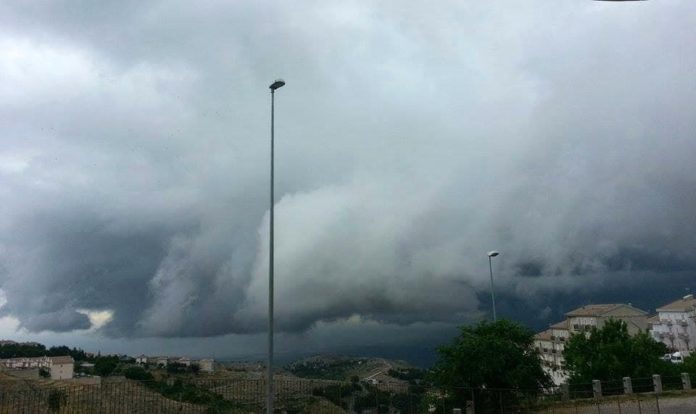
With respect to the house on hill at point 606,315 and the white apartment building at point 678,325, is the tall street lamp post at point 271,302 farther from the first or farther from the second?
the white apartment building at point 678,325

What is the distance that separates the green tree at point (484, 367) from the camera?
3033 cm

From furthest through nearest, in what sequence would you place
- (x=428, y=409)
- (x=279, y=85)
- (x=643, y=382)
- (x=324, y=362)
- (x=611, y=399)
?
1. (x=324, y=362)
2. (x=643, y=382)
3. (x=611, y=399)
4. (x=428, y=409)
5. (x=279, y=85)

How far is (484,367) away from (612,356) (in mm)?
18708

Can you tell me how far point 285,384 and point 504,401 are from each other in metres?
12.8

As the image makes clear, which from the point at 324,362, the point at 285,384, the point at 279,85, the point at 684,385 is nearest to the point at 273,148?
the point at 279,85

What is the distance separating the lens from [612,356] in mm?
42719

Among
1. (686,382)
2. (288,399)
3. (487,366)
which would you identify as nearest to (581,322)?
(686,382)

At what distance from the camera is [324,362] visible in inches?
3132

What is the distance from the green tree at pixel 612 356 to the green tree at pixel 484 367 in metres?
12.7

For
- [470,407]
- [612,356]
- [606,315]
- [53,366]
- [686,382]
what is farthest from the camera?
[606,315]

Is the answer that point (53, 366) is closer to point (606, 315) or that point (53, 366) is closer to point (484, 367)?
point (484, 367)

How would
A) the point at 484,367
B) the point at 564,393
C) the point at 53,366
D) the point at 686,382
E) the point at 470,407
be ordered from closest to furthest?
1. the point at 470,407
2. the point at 484,367
3. the point at 564,393
4. the point at 686,382
5. the point at 53,366

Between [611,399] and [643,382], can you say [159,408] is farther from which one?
[643,382]

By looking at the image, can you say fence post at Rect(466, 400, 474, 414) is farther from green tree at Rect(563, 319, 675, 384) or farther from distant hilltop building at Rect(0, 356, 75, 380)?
distant hilltop building at Rect(0, 356, 75, 380)
